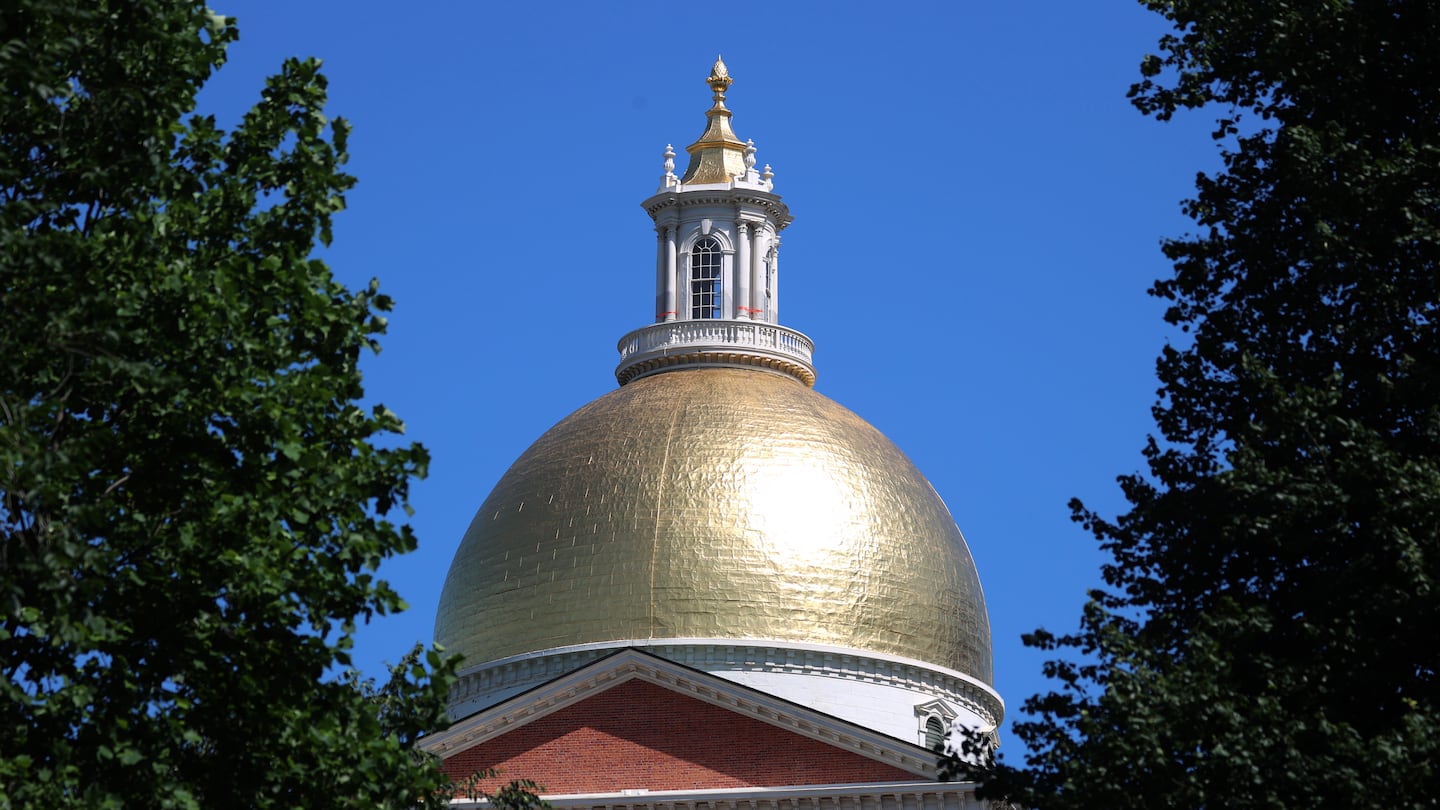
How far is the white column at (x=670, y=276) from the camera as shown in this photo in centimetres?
5841

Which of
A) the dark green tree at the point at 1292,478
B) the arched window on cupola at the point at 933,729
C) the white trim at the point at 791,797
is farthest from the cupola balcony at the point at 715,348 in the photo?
the dark green tree at the point at 1292,478

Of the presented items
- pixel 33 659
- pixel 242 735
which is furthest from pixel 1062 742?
pixel 33 659

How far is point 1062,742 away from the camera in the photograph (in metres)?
24.6

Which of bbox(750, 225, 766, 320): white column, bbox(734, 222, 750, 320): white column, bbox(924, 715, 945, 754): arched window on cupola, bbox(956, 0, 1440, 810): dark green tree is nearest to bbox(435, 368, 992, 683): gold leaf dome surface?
bbox(924, 715, 945, 754): arched window on cupola

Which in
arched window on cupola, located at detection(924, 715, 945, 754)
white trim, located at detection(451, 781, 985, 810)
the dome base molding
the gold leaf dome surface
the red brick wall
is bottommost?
white trim, located at detection(451, 781, 985, 810)

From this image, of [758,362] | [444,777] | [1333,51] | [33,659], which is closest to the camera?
[33,659]

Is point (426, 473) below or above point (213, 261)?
below

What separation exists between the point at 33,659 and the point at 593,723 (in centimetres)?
2711

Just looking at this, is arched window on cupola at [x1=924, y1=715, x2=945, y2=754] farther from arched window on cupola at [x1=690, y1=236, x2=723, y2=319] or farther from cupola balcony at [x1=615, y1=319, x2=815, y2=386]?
arched window on cupola at [x1=690, y1=236, x2=723, y2=319]

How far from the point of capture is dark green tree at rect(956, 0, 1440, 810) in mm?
22641

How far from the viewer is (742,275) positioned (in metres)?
58.8

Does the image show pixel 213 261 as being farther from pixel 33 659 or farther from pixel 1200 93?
pixel 1200 93

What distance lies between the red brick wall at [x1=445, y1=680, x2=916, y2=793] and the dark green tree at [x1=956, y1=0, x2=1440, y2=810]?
21.7 metres

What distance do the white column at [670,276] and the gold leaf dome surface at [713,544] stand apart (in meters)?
4.63
